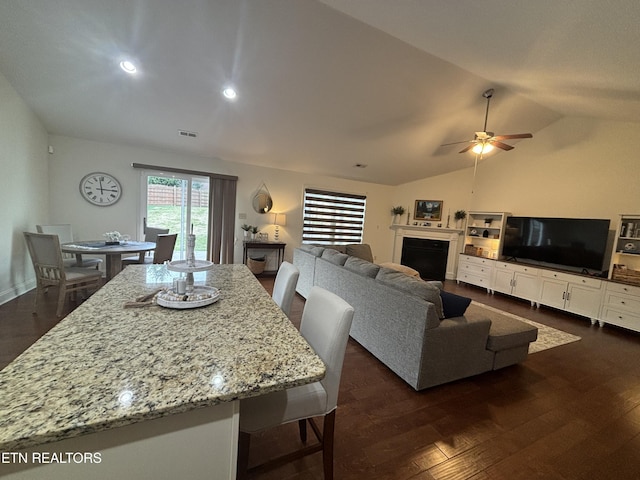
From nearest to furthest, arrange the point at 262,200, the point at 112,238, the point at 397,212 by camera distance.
A: the point at 112,238 → the point at 262,200 → the point at 397,212

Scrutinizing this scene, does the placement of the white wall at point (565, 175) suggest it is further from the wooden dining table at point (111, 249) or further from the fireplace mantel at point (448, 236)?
the wooden dining table at point (111, 249)

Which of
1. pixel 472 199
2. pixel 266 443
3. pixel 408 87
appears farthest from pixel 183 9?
pixel 472 199

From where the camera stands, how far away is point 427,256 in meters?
6.40

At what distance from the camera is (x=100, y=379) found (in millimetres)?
681

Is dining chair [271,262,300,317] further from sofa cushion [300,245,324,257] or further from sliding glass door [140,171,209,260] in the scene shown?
sliding glass door [140,171,209,260]

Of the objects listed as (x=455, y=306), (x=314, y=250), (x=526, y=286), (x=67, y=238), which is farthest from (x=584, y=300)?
(x=67, y=238)

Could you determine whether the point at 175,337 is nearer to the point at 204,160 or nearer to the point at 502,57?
the point at 502,57

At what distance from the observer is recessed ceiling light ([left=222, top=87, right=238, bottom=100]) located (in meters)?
3.15

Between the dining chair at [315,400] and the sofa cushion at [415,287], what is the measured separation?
3.60 feet

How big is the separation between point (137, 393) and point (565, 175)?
644 centimetres

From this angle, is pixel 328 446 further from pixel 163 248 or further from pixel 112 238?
pixel 112 238

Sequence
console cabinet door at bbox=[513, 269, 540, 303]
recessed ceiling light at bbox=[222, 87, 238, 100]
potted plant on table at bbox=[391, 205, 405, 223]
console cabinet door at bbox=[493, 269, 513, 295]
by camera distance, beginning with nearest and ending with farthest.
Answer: recessed ceiling light at bbox=[222, 87, 238, 100] → console cabinet door at bbox=[513, 269, 540, 303] → console cabinet door at bbox=[493, 269, 513, 295] → potted plant on table at bbox=[391, 205, 405, 223]

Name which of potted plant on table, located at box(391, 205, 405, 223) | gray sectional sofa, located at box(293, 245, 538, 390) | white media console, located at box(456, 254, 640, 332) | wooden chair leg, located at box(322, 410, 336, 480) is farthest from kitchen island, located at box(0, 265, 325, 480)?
potted plant on table, located at box(391, 205, 405, 223)

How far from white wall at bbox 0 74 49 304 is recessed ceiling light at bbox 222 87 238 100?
2.38 meters
